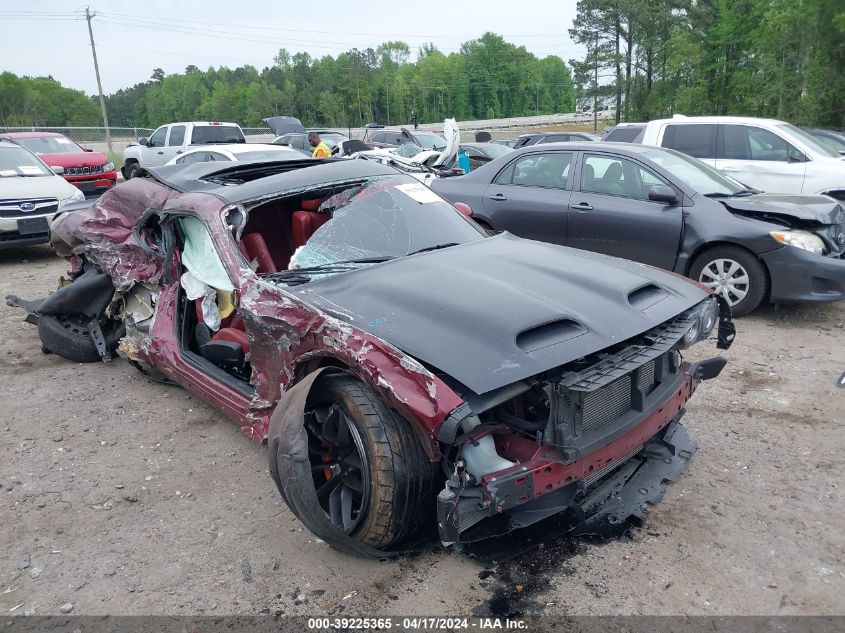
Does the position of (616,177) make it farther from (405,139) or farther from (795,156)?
(405,139)

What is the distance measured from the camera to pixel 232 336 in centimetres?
384

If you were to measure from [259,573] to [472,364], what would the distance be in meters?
1.36

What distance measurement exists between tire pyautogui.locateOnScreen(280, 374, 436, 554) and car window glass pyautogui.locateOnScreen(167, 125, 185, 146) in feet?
51.3

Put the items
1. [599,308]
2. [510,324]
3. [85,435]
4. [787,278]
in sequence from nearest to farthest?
[510,324], [599,308], [85,435], [787,278]

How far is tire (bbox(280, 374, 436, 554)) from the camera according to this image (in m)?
2.59

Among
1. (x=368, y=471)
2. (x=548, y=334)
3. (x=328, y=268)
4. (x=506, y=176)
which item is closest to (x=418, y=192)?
(x=328, y=268)

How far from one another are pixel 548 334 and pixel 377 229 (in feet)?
5.03

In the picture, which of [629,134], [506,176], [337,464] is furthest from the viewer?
[629,134]

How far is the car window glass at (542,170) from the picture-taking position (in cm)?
679

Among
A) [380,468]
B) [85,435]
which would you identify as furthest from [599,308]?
[85,435]

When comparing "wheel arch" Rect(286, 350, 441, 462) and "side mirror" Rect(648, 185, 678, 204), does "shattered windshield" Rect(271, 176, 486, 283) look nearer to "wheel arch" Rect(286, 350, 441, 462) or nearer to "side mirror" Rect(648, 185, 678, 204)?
"wheel arch" Rect(286, 350, 441, 462)

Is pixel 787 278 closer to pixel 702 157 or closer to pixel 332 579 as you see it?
pixel 702 157

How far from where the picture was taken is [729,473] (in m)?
3.48

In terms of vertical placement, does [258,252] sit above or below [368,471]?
above
